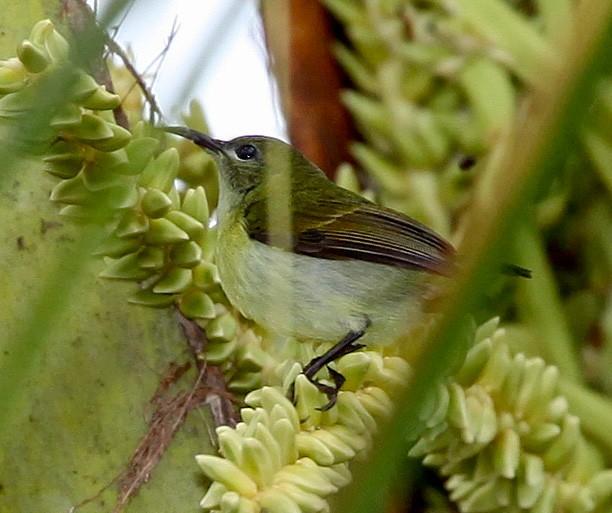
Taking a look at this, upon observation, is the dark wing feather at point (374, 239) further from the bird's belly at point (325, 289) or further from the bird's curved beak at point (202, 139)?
the bird's curved beak at point (202, 139)

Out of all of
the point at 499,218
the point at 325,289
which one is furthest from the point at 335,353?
the point at 499,218

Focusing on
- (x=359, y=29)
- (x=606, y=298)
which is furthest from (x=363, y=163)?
(x=606, y=298)

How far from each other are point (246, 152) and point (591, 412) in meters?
0.88

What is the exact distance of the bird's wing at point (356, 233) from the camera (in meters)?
1.38

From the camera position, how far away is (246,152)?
6.10 feet

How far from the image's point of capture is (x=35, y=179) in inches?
35.2

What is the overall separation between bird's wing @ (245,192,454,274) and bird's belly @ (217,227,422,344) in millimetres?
20

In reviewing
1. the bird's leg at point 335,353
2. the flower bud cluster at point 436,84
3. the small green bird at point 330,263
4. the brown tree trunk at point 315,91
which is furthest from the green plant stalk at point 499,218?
the brown tree trunk at point 315,91

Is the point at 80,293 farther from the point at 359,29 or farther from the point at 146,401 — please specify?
the point at 359,29

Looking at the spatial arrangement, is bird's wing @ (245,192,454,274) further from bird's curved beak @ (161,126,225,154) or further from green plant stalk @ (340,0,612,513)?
green plant stalk @ (340,0,612,513)

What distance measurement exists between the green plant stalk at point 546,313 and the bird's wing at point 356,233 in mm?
159

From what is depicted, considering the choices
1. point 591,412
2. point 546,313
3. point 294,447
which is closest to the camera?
point 294,447

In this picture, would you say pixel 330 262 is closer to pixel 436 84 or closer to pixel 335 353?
pixel 335 353

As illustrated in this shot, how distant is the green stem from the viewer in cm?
121
